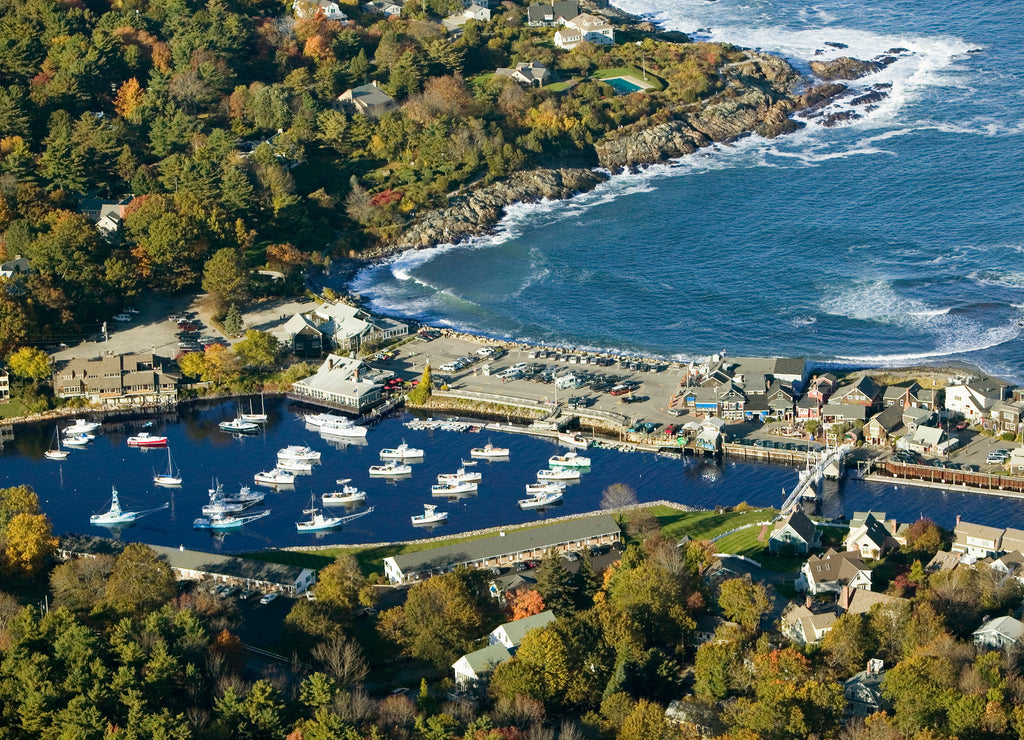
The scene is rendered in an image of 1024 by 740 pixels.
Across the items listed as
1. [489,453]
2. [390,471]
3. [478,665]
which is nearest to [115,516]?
[390,471]

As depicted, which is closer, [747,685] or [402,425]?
[747,685]

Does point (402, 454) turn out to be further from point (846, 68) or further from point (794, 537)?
point (846, 68)

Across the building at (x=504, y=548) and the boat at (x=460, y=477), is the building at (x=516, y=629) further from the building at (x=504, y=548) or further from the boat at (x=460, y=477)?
the boat at (x=460, y=477)

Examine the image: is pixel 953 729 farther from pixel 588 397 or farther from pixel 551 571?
pixel 588 397

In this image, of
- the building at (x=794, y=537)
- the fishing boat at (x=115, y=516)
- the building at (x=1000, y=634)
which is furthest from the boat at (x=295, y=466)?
the building at (x=1000, y=634)

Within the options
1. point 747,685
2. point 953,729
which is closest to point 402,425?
point 747,685
